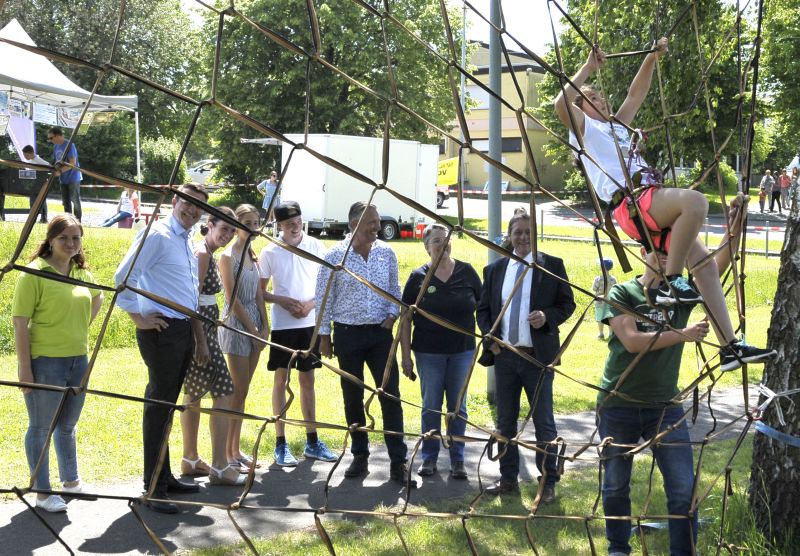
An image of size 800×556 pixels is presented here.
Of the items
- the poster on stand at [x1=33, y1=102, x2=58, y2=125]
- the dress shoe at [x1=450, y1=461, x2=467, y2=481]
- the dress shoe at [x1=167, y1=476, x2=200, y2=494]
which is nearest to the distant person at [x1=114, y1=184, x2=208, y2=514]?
the dress shoe at [x1=167, y1=476, x2=200, y2=494]

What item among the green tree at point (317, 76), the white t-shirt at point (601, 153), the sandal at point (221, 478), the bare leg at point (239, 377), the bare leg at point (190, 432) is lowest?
the sandal at point (221, 478)

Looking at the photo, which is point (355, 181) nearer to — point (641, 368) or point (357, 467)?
point (357, 467)

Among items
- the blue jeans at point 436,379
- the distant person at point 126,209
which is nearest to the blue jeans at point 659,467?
the blue jeans at point 436,379

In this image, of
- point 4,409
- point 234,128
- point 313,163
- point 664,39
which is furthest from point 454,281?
point 234,128

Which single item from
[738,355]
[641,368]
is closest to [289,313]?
[641,368]

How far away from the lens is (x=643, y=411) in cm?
377

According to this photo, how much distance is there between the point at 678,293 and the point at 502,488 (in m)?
2.27

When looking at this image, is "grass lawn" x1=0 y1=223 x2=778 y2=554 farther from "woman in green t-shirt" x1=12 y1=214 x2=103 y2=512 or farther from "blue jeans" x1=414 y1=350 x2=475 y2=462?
"woman in green t-shirt" x1=12 y1=214 x2=103 y2=512

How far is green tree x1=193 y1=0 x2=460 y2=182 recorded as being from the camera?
62.4 ft

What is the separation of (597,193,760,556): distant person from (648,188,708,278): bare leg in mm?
154

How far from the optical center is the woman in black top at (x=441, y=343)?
219 inches

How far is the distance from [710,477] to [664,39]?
3249 millimetres

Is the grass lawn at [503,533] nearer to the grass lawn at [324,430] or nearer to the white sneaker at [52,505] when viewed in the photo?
the grass lawn at [324,430]

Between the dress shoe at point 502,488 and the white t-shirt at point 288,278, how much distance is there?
5.03 ft
